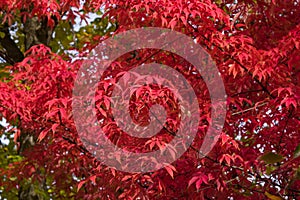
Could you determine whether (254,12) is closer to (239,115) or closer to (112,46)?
(239,115)

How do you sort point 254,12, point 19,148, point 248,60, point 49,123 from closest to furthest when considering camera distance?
point 248,60, point 49,123, point 254,12, point 19,148

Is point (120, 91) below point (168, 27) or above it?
below

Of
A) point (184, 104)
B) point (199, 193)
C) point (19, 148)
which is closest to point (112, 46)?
point (184, 104)

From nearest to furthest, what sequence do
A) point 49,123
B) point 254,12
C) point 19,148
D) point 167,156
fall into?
point 167,156, point 49,123, point 254,12, point 19,148

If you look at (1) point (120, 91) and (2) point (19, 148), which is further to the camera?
(2) point (19, 148)

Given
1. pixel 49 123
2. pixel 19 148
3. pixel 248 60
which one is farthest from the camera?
pixel 19 148

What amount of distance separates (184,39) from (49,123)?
1.50 m

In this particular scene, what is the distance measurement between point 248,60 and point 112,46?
124 centimetres

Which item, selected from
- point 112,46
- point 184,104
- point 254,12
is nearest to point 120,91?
point 184,104

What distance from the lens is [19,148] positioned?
26.9 feet

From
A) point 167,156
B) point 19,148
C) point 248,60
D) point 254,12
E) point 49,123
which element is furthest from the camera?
point 19,148

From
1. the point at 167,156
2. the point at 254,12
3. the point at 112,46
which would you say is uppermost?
the point at 254,12

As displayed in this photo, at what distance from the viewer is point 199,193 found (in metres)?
4.07

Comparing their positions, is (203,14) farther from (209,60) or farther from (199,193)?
(199,193)
